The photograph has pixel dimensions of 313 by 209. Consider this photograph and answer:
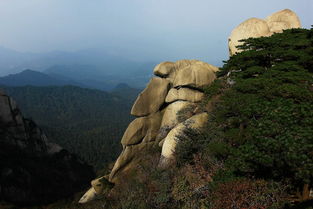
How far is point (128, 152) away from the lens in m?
41.8

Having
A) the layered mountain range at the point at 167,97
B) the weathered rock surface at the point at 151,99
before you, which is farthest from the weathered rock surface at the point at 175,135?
the weathered rock surface at the point at 151,99

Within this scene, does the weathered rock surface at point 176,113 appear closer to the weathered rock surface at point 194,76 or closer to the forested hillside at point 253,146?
the weathered rock surface at point 194,76

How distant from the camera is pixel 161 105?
42250mm

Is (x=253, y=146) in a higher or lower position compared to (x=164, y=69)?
lower

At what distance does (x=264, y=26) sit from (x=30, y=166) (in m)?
86.6

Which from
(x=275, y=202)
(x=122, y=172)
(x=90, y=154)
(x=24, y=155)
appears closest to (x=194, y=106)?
(x=122, y=172)

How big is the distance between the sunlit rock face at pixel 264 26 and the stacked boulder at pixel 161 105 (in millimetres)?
6262

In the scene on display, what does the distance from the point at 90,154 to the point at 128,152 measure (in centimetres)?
12287

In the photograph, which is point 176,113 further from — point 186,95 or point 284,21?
point 284,21

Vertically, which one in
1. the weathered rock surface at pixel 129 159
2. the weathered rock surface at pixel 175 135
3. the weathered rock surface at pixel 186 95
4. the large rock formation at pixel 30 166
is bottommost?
the large rock formation at pixel 30 166

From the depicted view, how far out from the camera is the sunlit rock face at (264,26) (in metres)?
39.4

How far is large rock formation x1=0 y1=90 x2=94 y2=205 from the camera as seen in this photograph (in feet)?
275

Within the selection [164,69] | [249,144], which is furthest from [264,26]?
[249,144]

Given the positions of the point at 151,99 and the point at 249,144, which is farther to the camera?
the point at 151,99
